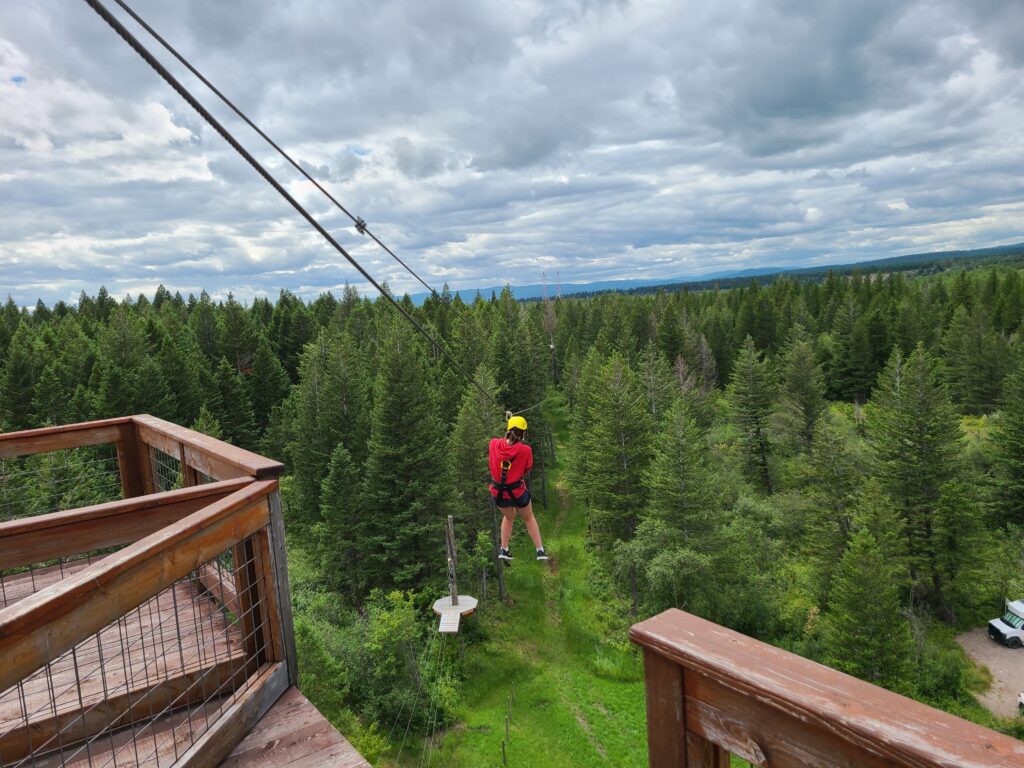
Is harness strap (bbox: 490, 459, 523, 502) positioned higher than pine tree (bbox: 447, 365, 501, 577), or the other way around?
harness strap (bbox: 490, 459, 523, 502)

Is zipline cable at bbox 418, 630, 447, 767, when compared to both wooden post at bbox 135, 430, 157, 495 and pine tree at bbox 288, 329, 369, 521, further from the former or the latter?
wooden post at bbox 135, 430, 157, 495

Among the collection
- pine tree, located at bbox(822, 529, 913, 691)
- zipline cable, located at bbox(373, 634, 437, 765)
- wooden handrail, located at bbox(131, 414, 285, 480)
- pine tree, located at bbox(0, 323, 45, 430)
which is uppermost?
wooden handrail, located at bbox(131, 414, 285, 480)

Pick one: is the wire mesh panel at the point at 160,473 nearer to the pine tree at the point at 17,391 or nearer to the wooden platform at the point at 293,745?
the wooden platform at the point at 293,745

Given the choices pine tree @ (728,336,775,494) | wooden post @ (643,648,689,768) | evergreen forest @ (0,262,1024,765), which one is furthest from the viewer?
pine tree @ (728,336,775,494)

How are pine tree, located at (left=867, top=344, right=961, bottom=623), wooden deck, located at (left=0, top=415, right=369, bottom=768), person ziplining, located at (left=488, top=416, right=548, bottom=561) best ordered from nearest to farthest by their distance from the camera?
wooden deck, located at (left=0, top=415, right=369, bottom=768)
person ziplining, located at (left=488, top=416, right=548, bottom=561)
pine tree, located at (left=867, top=344, right=961, bottom=623)

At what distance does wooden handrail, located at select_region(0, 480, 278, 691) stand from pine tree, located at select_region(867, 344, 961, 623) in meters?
32.0

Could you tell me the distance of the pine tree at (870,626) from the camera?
20766 millimetres

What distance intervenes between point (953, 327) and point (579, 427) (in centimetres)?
3829

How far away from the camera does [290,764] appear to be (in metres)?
2.75

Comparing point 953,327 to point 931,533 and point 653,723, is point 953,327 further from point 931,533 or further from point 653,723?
point 653,723

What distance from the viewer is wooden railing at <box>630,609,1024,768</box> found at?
3.80ft

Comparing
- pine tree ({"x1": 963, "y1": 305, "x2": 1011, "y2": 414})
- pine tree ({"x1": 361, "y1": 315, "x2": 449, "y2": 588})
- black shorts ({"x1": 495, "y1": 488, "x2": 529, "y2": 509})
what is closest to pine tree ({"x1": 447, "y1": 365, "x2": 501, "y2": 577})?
pine tree ({"x1": 361, "y1": 315, "x2": 449, "y2": 588})

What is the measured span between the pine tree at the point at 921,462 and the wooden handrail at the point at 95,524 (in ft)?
105

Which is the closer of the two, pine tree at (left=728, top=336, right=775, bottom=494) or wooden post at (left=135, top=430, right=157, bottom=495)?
wooden post at (left=135, top=430, right=157, bottom=495)
